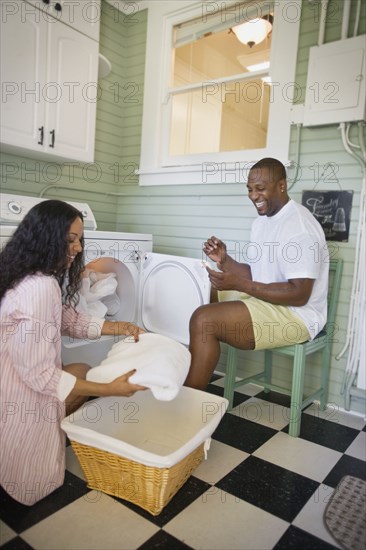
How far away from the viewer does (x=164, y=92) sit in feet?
10.4

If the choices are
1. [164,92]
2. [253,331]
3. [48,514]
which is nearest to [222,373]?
[253,331]

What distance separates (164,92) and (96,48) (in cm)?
62

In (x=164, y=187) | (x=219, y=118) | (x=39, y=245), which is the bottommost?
(x=39, y=245)

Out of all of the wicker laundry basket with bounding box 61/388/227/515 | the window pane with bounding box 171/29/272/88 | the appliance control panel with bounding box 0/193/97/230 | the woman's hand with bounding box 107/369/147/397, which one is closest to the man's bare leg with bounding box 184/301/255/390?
the wicker laundry basket with bounding box 61/388/227/515

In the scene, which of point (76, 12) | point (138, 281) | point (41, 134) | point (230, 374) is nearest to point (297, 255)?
point (230, 374)

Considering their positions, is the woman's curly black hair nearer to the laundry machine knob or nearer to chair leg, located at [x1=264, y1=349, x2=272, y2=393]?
the laundry machine knob

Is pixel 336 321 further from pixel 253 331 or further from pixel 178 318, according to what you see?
pixel 178 318

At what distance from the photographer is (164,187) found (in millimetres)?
3145

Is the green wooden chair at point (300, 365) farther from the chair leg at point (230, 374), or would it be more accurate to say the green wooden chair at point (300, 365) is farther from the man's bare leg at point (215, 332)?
the man's bare leg at point (215, 332)

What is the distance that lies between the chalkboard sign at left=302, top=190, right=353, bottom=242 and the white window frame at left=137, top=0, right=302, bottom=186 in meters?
0.31

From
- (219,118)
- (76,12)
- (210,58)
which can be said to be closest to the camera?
(76,12)

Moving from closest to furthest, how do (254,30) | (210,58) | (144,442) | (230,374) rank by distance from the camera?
1. (144,442)
2. (230,374)
3. (254,30)
4. (210,58)

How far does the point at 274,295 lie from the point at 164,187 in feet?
5.17

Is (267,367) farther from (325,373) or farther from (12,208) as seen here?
(12,208)
